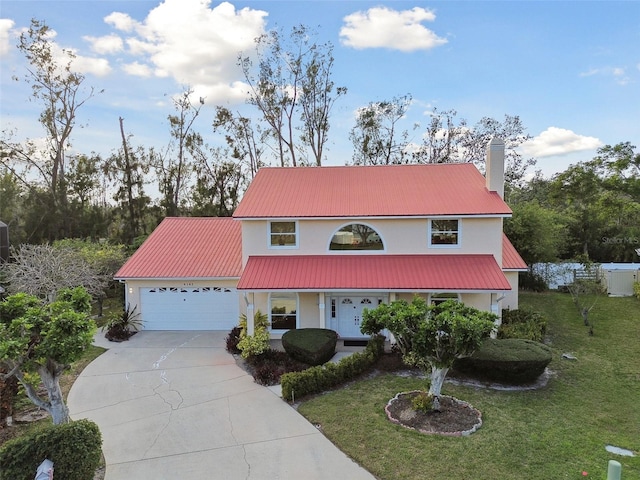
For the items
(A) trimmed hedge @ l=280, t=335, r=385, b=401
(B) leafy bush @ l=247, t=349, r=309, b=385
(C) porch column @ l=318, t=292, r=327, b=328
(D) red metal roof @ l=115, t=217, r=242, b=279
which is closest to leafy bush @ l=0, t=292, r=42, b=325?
(A) trimmed hedge @ l=280, t=335, r=385, b=401

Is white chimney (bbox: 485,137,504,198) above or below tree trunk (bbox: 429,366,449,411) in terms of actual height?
above

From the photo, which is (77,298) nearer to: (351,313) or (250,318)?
(250,318)

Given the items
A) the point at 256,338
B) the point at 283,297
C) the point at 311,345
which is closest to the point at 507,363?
the point at 311,345

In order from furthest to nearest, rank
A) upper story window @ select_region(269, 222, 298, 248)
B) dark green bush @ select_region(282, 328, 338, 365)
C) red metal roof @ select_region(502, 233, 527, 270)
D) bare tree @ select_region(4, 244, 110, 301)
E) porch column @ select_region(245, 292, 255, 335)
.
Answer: bare tree @ select_region(4, 244, 110, 301) → red metal roof @ select_region(502, 233, 527, 270) → upper story window @ select_region(269, 222, 298, 248) → porch column @ select_region(245, 292, 255, 335) → dark green bush @ select_region(282, 328, 338, 365)

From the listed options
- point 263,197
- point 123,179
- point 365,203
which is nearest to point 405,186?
point 365,203

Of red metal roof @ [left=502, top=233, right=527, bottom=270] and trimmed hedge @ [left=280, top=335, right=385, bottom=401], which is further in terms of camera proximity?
red metal roof @ [left=502, top=233, right=527, bottom=270]

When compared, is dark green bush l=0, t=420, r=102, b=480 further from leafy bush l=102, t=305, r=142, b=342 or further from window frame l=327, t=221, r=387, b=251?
window frame l=327, t=221, r=387, b=251

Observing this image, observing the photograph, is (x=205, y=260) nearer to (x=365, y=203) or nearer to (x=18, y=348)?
(x=365, y=203)
